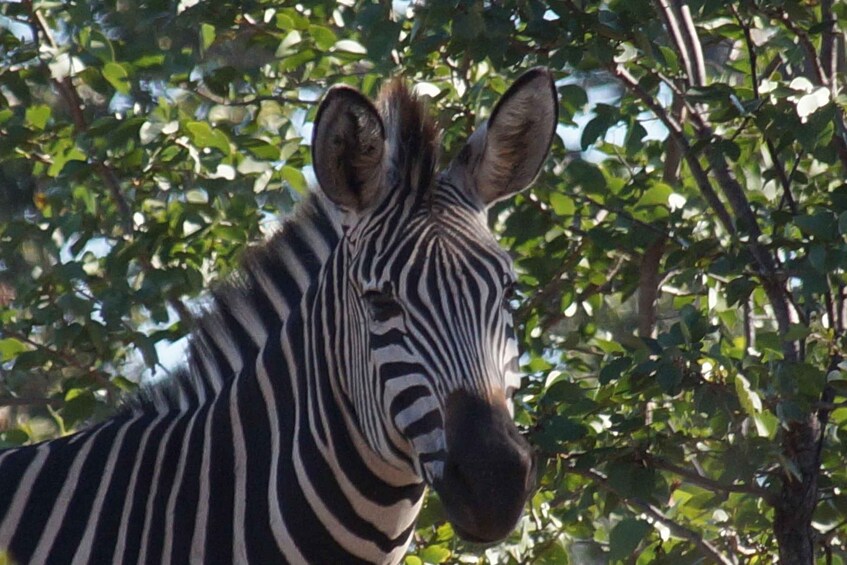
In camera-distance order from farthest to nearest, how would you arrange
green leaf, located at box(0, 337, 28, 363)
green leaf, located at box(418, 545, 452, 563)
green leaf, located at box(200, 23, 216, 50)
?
green leaf, located at box(0, 337, 28, 363)
green leaf, located at box(200, 23, 216, 50)
green leaf, located at box(418, 545, 452, 563)

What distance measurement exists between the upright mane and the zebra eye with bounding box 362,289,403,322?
2.12ft

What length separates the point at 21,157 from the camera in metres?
6.23

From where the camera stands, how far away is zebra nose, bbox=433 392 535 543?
315 cm

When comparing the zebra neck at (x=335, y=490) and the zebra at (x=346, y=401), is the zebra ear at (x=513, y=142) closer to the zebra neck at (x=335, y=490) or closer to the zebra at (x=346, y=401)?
the zebra at (x=346, y=401)

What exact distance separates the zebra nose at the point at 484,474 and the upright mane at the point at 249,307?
1120 mm

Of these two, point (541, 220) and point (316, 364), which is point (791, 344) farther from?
point (316, 364)

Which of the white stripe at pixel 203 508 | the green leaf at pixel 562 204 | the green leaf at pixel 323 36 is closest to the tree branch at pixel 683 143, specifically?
the green leaf at pixel 562 204

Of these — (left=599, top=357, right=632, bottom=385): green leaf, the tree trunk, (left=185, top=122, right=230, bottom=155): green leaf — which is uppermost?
(left=185, top=122, right=230, bottom=155): green leaf

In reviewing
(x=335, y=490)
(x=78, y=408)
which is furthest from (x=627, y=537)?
(x=78, y=408)

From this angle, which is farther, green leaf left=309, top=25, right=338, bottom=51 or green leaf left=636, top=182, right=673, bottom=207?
green leaf left=309, top=25, right=338, bottom=51

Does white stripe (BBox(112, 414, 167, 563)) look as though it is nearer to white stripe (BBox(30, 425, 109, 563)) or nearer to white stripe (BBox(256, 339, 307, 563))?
white stripe (BBox(30, 425, 109, 563))

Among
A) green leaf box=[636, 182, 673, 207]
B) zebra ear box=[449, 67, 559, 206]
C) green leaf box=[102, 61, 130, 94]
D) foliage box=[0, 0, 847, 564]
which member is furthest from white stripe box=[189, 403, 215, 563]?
green leaf box=[636, 182, 673, 207]

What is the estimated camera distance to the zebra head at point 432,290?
323cm

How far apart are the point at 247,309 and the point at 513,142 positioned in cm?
111
